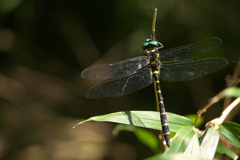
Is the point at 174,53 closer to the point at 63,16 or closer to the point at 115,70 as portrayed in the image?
the point at 115,70

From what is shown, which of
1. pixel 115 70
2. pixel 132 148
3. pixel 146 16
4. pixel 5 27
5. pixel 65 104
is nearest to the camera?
pixel 115 70

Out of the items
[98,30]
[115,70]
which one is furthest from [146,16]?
[115,70]

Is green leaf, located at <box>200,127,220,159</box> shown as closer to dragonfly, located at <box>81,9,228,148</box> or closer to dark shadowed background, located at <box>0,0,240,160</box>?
dragonfly, located at <box>81,9,228,148</box>

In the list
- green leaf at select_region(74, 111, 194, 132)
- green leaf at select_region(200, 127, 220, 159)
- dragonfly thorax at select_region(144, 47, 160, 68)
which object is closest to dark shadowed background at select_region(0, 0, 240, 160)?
dragonfly thorax at select_region(144, 47, 160, 68)

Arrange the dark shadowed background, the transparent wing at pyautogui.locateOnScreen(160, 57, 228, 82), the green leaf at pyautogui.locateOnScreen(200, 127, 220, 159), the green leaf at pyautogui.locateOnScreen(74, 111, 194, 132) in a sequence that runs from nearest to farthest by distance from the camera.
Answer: the green leaf at pyautogui.locateOnScreen(200, 127, 220, 159), the green leaf at pyautogui.locateOnScreen(74, 111, 194, 132), the transparent wing at pyautogui.locateOnScreen(160, 57, 228, 82), the dark shadowed background

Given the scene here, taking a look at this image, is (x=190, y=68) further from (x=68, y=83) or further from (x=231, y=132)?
(x=68, y=83)


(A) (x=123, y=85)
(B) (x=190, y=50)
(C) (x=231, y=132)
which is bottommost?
(C) (x=231, y=132)

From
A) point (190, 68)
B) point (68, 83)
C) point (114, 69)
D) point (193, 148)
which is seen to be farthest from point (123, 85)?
point (68, 83)
